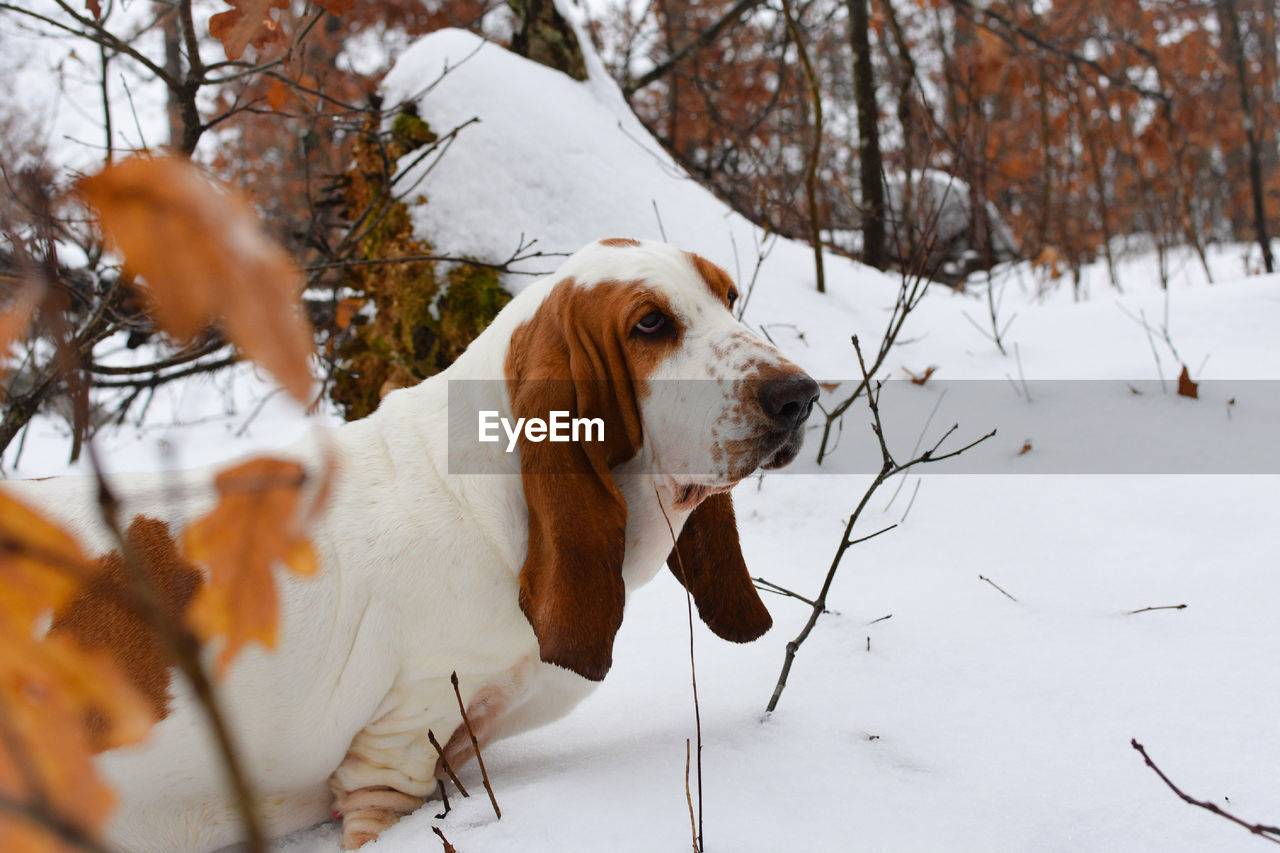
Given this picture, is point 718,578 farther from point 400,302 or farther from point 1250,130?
point 1250,130

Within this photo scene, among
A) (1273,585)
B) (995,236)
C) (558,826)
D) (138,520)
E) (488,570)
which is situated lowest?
(558,826)

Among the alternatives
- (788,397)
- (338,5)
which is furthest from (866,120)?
(788,397)

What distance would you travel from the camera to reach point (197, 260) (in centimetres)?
45

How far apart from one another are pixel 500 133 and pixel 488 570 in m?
2.81

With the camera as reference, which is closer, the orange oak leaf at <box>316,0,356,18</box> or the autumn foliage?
the autumn foliage

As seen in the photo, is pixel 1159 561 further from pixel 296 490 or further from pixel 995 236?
pixel 995 236

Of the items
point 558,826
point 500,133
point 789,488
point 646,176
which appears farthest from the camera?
point 646,176

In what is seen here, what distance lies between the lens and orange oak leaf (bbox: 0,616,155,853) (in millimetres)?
511

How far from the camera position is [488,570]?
1845mm

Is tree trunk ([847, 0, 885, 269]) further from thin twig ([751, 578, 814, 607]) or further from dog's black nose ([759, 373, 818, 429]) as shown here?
dog's black nose ([759, 373, 818, 429])

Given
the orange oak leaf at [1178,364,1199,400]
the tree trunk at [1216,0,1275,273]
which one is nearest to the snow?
the orange oak leaf at [1178,364,1199,400]

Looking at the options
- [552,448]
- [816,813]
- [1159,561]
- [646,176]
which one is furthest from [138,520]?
[646,176]

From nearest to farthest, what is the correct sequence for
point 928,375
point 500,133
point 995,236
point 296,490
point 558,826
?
point 296,490, point 558,826, point 928,375, point 500,133, point 995,236

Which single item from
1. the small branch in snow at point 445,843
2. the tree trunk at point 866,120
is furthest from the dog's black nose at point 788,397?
the tree trunk at point 866,120
